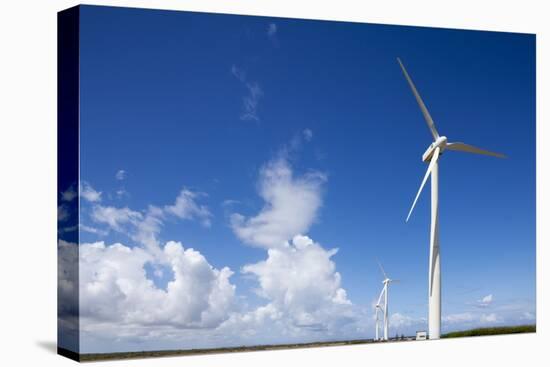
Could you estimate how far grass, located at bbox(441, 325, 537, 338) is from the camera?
29.3m

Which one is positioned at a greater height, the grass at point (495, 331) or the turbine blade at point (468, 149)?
the turbine blade at point (468, 149)

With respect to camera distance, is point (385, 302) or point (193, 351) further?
point (385, 302)

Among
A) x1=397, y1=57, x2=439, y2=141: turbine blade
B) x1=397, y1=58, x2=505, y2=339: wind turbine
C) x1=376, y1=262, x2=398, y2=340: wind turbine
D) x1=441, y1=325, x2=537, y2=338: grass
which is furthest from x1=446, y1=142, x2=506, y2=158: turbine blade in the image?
x1=441, y1=325, x2=537, y2=338: grass

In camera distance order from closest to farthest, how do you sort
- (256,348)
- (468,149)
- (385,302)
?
(256,348)
(385,302)
(468,149)

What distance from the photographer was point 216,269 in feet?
84.6

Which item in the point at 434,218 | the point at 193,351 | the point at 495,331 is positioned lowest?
the point at 193,351

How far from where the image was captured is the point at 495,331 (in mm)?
29984

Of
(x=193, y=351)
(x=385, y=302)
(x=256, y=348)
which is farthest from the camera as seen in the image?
(x=385, y=302)

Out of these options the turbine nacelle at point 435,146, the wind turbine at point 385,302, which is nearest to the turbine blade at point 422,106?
the turbine nacelle at point 435,146

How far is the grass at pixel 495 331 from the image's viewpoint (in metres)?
29.3

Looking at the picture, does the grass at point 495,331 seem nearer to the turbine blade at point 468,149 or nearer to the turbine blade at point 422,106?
the turbine blade at point 468,149

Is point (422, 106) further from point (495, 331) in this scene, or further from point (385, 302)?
point (495, 331)

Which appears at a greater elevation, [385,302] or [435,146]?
[435,146]

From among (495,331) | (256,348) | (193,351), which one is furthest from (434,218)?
(193,351)
